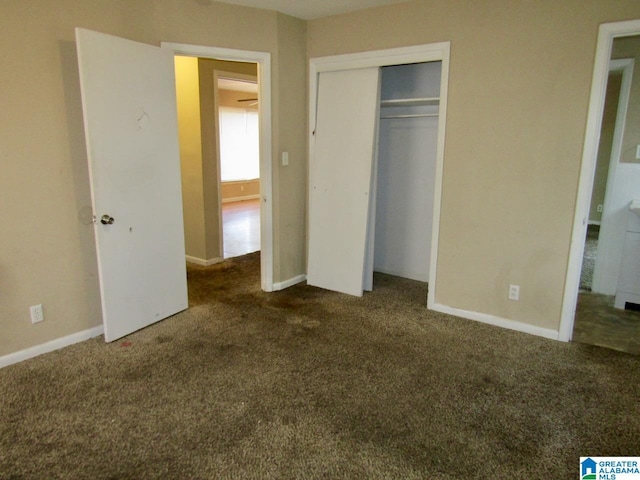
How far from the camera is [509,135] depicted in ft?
10.2

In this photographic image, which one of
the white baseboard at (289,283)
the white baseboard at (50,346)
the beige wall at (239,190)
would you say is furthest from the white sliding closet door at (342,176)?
the beige wall at (239,190)

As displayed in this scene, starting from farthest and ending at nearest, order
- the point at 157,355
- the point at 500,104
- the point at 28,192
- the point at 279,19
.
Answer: the point at 279,19, the point at 500,104, the point at 157,355, the point at 28,192

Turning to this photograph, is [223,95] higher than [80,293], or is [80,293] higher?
[223,95]

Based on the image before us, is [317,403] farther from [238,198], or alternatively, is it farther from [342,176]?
[238,198]

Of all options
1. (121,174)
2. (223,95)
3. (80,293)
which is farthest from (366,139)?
(223,95)

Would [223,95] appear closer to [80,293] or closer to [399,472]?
[80,293]

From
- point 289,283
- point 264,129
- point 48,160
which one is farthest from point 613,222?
point 48,160

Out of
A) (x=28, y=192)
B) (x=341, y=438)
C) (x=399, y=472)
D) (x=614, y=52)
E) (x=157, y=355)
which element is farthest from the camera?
(x=614, y=52)

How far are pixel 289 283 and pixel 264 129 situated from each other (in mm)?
1508

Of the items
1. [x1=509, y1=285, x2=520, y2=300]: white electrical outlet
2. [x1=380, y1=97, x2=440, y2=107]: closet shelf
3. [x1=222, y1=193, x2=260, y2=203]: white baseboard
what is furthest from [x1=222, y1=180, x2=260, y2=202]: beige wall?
[x1=509, y1=285, x2=520, y2=300]: white electrical outlet

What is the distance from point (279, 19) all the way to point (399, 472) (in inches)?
139

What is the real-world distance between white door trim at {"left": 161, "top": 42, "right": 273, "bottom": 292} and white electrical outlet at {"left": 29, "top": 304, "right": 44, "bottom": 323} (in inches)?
72.0

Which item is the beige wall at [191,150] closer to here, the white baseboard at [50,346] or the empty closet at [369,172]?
the empty closet at [369,172]

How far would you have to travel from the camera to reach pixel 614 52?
12.9ft
